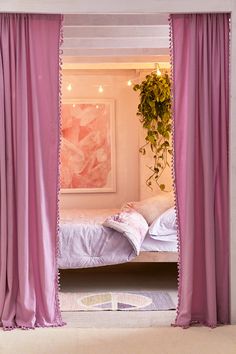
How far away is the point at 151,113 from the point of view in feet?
21.6

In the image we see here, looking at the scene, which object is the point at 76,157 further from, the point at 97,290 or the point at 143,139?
the point at 97,290

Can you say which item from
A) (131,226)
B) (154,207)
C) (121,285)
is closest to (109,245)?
(131,226)

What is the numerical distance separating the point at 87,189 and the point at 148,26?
2.92m

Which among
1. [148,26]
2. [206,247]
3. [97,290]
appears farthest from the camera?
[97,290]

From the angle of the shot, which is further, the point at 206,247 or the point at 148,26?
the point at 148,26

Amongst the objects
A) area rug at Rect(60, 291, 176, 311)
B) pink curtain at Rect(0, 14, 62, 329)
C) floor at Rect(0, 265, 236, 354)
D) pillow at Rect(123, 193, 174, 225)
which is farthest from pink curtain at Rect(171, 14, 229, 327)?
pillow at Rect(123, 193, 174, 225)

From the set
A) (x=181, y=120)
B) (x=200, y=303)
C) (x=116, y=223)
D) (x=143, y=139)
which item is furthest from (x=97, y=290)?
(x=143, y=139)

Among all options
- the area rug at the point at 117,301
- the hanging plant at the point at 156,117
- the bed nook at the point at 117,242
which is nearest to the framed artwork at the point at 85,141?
the hanging plant at the point at 156,117

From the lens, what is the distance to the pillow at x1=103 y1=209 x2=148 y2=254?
16.9 ft

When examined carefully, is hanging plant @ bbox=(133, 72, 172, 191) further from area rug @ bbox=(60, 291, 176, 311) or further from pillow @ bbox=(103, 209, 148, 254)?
area rug @ bbox=(60, 291, 176, 311)

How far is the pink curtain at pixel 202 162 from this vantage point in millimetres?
4000

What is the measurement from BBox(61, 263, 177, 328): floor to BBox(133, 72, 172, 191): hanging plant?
1.26 m

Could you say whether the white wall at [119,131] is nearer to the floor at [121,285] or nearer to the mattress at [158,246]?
the floor at [121,285]

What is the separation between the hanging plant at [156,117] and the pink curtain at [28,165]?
2628mm
